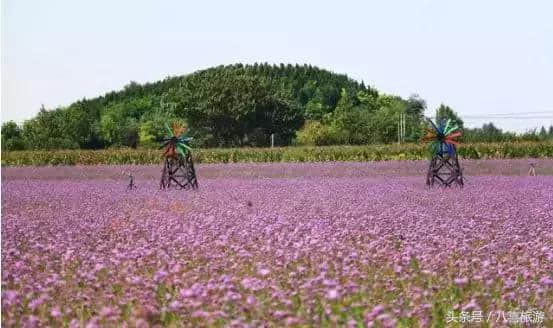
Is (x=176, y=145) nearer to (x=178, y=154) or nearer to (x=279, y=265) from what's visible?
(x=178, y=154)

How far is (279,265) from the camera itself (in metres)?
5.00

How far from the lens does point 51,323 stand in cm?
417

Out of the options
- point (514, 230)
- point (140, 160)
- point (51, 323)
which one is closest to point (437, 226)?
point (514, 230)

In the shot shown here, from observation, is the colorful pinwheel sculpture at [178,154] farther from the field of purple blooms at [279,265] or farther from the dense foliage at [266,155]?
the dense foliage at [266,155]

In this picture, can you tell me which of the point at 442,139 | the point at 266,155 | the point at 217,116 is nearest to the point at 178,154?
the point at 442,139

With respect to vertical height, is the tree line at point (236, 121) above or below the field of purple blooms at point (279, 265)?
above

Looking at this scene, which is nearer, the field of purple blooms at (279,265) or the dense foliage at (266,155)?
the field of purple blooms at (279,265)

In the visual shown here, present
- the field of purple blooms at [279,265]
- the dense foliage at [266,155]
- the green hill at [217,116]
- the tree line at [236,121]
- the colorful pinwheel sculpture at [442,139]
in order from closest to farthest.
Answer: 1. the field of purple blooms at [279,265]
2. the colorful pinwheel sculpture at [442,139]
3. the dense foliage at [266,155]
4. the tree line at [236,121]
5. the green hill at [217,116]

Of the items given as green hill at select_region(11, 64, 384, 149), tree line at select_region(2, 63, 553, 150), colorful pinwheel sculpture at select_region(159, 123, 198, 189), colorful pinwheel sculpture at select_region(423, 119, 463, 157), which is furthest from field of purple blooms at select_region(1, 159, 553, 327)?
green hill at select_region(11, 64, 384, 149)

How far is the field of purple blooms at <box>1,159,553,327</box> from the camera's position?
3922 mm

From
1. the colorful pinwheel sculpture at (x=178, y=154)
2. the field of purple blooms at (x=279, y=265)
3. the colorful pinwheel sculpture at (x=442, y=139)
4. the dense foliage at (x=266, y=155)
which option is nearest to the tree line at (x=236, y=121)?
the dense foliage at (x=266, y=155)

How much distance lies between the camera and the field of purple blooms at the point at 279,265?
3922mm

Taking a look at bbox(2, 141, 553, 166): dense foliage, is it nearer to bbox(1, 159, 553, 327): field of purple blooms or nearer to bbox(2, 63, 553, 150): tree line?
bbox(2, 63, 553, 150): tree line

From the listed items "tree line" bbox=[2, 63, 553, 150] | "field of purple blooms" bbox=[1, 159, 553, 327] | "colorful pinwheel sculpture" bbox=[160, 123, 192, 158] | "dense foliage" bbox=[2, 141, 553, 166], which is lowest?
"field of purple blooms" bbox=[1, 159, 553, 327]
